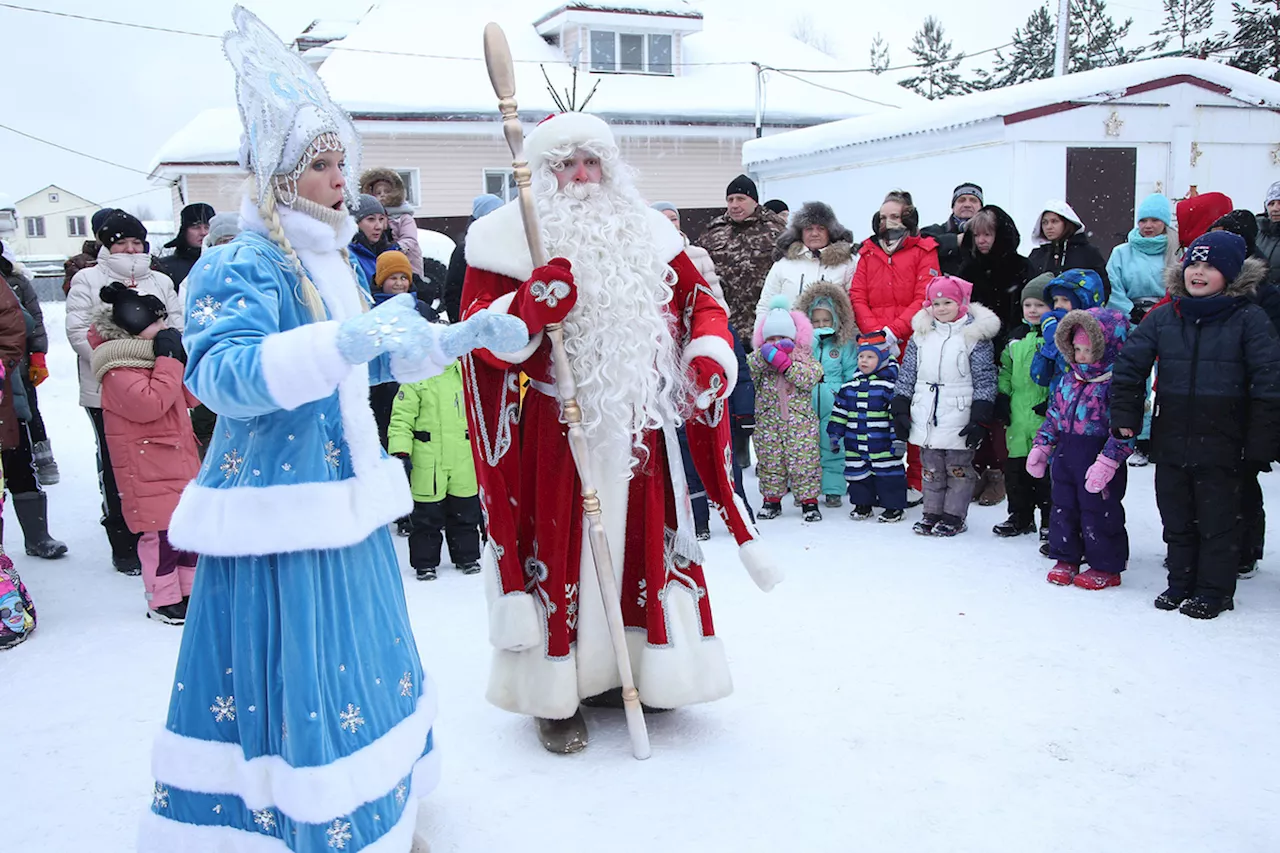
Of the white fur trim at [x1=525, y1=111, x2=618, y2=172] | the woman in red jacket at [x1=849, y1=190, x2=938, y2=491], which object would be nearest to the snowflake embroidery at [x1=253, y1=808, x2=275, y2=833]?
the white fur trim at [x1=525, y1=111, x2=618, y2=172]

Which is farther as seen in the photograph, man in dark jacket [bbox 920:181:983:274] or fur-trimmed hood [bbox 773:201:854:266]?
fur-trimmed hood [bbox 773:201:854:266]

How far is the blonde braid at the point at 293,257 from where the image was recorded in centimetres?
228

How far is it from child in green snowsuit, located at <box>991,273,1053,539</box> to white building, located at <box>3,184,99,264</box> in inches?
2279

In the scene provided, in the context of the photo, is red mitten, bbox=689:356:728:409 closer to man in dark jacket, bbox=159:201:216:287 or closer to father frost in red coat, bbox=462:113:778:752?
father frost in red coat, bbox=462:113:778:752

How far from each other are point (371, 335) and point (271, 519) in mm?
514

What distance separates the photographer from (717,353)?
10.8 feet

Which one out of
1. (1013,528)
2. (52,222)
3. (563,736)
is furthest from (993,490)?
(52,222)

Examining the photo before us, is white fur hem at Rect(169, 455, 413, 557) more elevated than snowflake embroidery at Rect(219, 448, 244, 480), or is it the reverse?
snowflake embroidery at Rect(219, 448, 244, 480)

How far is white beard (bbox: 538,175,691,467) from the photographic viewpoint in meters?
3.17

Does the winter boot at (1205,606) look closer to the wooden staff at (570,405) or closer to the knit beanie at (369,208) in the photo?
the wooden staff at (570,405)

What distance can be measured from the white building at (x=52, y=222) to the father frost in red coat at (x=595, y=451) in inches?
2305

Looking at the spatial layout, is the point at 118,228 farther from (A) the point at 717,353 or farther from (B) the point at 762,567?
(B) the point at 762,567

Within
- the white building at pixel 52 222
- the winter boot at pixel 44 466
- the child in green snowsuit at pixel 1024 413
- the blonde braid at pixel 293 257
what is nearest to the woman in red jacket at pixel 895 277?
the child in green snowsuit at pixel 1024 413

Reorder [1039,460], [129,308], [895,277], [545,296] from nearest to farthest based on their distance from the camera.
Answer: [545,296]
[129,308]
[1039,460]
[895,277]
